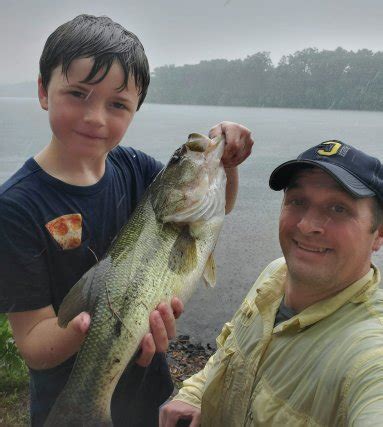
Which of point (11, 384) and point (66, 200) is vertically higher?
point (66, 200)

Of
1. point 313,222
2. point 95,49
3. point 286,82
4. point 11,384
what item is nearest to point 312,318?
point 313,222

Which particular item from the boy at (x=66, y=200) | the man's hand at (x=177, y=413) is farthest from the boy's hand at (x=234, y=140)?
the man's hand at (x=177, y=413)

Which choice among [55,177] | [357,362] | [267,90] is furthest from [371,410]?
[267,90]

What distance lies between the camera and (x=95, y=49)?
2561mm

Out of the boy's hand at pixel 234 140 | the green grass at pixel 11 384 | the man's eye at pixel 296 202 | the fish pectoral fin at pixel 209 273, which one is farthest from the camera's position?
the green grass at pixel 11 384

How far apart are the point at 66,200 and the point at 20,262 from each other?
16.5 inches

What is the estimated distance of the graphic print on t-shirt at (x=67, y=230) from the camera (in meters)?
2.54

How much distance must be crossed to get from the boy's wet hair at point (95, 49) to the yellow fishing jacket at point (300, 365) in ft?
5.34

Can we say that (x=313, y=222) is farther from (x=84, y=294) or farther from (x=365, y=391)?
(x=84, y=294)

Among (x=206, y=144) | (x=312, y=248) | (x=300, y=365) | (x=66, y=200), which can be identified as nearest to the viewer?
(x=300, y=365)

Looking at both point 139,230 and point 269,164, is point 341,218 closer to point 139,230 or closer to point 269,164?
point 139,230

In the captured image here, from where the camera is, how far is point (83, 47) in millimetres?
2559

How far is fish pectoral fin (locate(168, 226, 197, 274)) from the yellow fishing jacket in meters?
0.50

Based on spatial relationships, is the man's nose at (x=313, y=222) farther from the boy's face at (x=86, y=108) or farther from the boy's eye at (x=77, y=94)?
the boy's eye at (x=77, y=94)
